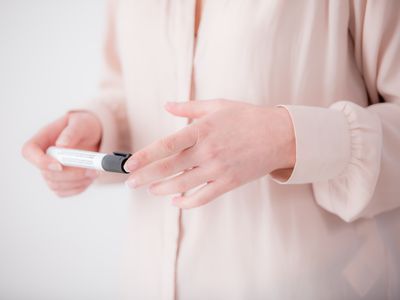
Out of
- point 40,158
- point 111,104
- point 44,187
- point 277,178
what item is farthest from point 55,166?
point 44,187

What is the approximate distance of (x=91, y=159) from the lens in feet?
1.28

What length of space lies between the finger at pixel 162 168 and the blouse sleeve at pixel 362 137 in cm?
11

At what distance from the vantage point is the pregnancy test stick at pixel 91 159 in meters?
0.36

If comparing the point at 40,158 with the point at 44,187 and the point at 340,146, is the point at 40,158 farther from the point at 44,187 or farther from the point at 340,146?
the point at 44,187

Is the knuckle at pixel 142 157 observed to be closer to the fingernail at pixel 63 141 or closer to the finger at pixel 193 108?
the finger at pixel 193 108

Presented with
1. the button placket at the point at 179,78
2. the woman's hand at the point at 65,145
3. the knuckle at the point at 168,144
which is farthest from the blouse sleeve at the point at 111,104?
the knuckle at the point at 168,144

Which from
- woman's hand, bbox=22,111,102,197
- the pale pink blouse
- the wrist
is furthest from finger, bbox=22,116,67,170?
the wrist

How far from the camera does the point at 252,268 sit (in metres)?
0.46

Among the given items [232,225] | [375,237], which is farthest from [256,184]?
[375,237]

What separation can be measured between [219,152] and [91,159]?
14 centimetres

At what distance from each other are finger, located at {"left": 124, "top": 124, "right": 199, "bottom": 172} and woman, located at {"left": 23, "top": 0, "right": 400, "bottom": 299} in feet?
0.04

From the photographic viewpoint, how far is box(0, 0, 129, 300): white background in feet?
3.00

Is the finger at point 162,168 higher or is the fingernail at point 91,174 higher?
the finger at point 162,168

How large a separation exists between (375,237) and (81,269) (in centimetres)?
72
